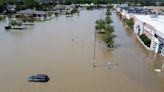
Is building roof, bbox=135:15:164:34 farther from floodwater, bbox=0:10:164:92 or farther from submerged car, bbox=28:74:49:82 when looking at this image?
submerged car, bbox=28:74:49:82

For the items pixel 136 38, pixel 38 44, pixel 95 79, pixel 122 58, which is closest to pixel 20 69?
pixel 95 79

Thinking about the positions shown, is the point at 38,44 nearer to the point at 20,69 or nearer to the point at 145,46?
the point at 20,69

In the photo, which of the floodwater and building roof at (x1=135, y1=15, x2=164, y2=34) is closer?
the floodwater

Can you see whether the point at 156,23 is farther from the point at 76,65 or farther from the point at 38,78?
the point at 38,78

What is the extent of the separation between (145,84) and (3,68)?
12340mm

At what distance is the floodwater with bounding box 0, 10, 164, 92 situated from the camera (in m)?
17.1

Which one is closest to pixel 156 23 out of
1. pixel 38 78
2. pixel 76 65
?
pixel 76 65

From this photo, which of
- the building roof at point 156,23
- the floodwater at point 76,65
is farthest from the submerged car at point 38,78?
the building roof at point 156,23

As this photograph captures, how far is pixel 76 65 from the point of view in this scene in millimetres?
21484

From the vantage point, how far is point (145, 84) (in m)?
17.9

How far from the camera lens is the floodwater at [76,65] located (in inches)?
674

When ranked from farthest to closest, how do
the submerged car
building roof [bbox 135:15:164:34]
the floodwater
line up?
building roof [bbox 135:15:164:34]
the submerged car
the floodwater

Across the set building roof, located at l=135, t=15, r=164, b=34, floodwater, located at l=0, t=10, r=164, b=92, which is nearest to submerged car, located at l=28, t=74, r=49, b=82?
floodwater, located at l=0, t=10, r=164, b=92

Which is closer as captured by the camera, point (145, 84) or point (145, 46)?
point (145, 84)
